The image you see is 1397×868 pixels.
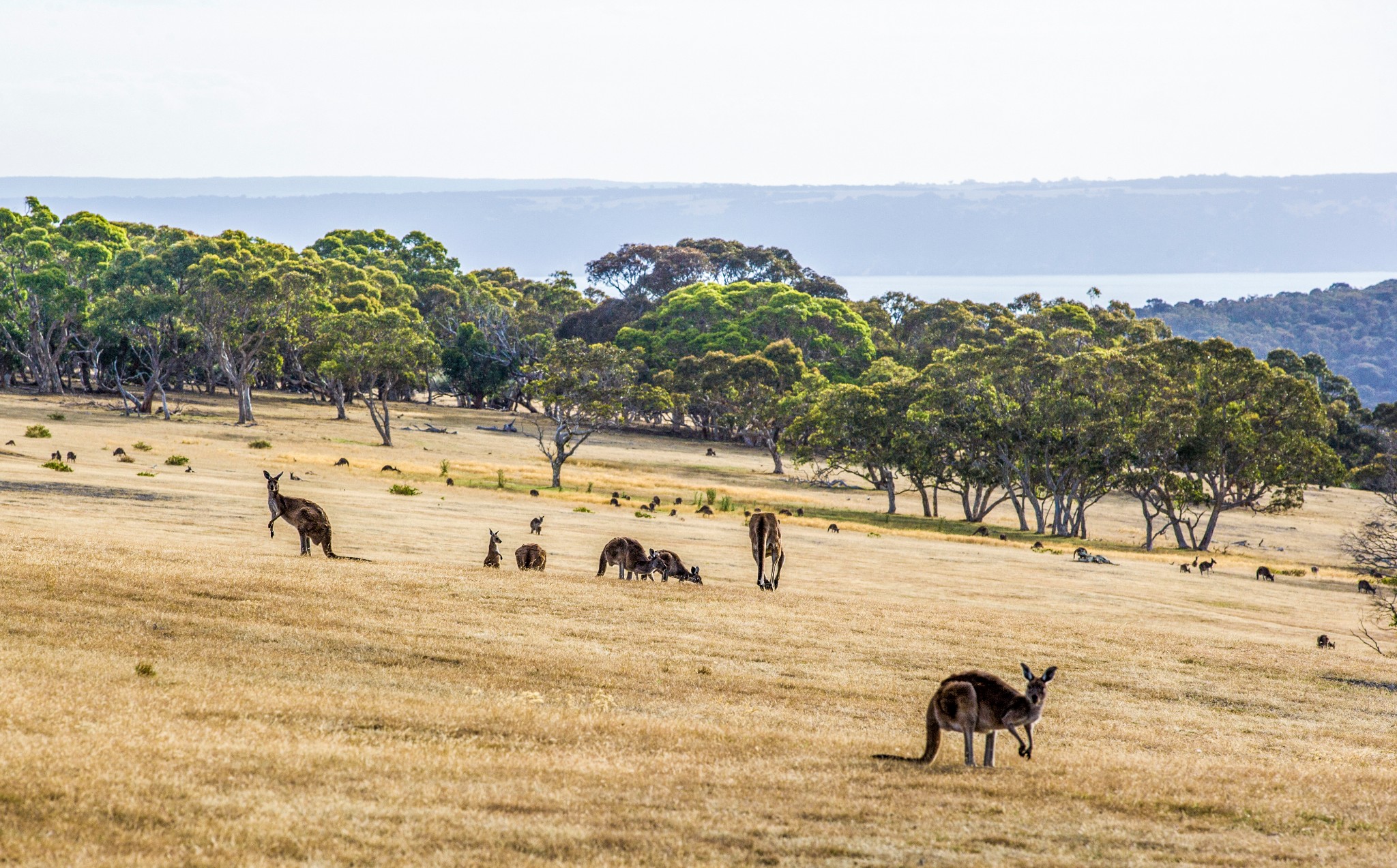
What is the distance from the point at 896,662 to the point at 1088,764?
5913 mm

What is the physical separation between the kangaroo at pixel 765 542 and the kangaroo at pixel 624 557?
2.79 meters

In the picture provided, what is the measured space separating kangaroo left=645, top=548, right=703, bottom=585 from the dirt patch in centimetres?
1438

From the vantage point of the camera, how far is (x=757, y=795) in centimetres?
993

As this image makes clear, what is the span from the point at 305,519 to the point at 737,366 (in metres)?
83.1

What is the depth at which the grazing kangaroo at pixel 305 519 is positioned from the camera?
21.7 meters

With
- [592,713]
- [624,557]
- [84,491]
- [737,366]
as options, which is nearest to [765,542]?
[624,557]

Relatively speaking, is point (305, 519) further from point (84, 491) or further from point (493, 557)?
point (84, 491)

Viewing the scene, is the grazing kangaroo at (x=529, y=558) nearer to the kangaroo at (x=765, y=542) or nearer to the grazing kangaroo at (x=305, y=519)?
the grazing kangaroo at (x=305, y=519)

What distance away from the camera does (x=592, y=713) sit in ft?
42.7

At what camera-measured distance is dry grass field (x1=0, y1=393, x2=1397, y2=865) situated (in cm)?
861

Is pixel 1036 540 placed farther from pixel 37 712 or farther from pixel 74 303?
pixel 74 303

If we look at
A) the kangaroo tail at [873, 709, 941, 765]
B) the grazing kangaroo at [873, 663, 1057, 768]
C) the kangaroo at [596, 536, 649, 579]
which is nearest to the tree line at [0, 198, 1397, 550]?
the kangaroo at [596, 536, 649, 579]

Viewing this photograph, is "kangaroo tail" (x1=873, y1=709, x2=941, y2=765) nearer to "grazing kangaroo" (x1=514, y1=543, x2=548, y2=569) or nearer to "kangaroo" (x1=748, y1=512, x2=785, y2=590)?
"grazing kangaroo" (x1=514, y1=543, x2=548, y2=569)

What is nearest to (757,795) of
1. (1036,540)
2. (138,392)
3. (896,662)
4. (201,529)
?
(896,662)
